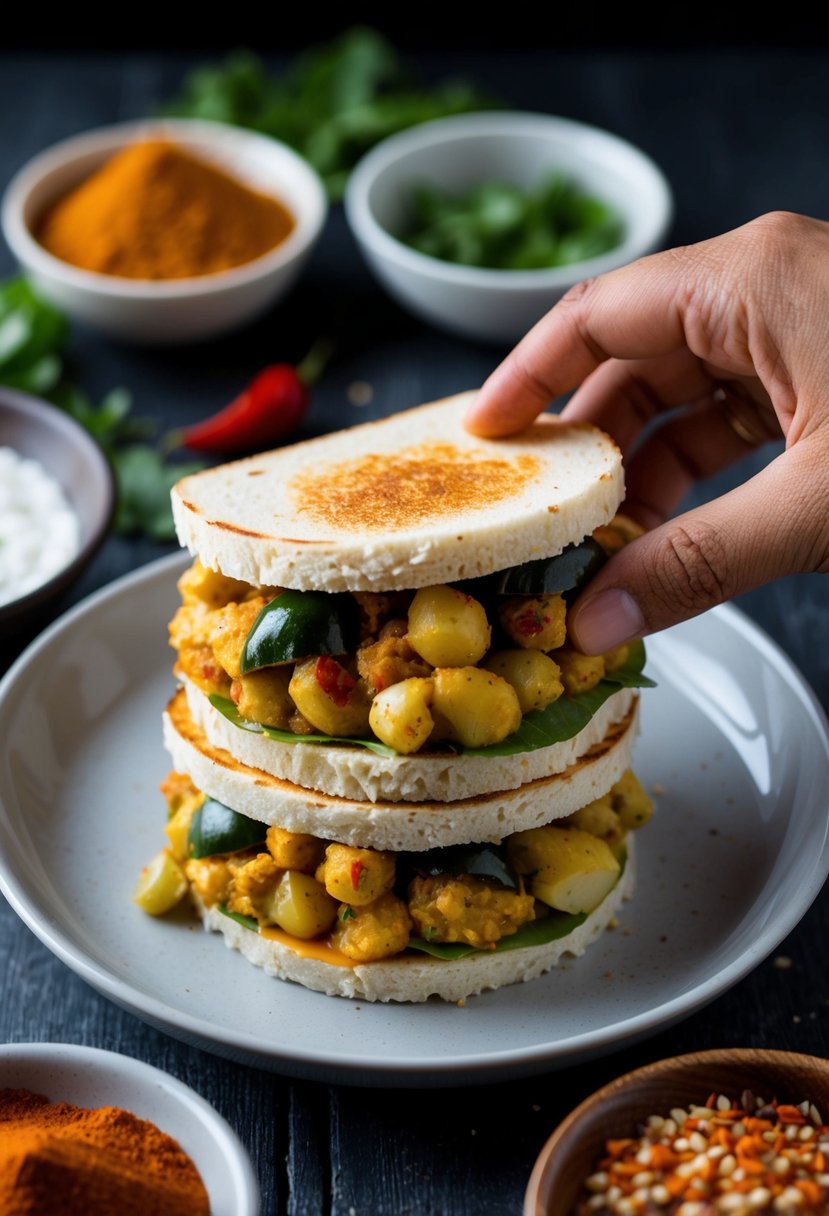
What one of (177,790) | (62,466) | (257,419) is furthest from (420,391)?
(177,790)

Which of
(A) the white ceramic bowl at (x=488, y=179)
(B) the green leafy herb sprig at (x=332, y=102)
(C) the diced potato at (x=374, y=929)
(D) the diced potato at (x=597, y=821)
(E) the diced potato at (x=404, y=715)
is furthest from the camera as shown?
(B) the green leafy herb sprig at (x=332, y=102)

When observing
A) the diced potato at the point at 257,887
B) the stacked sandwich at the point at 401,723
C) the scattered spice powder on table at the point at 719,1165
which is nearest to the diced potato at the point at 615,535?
the stacked sandwich at the point at 401,723

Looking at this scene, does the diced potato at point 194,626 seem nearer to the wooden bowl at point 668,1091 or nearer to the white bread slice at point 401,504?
the white bread slice at point 401,504

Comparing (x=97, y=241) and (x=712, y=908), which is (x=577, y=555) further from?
(x=97, y=241)

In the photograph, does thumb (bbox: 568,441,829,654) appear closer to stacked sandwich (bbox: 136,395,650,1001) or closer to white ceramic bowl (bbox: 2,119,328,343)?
stacked sandwich (bbox: 136,395,650,1001)

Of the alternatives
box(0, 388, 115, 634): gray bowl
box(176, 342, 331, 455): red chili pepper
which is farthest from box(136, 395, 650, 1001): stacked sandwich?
box(176, 342, 331, 455): red chili pepper

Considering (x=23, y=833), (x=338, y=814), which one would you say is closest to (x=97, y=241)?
(x=23, y=833)

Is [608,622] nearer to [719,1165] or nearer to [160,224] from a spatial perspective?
[719,1165]
